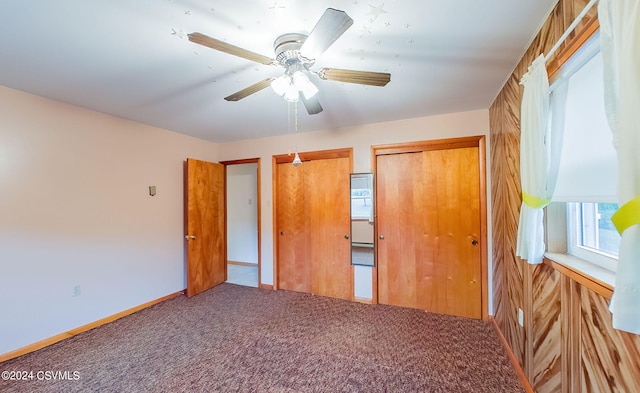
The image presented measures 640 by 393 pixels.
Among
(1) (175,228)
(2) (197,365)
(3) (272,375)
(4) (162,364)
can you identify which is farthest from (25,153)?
(3) (272,375)

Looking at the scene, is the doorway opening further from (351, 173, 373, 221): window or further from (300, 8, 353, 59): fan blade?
(300, 8, 353, 59): fan blade

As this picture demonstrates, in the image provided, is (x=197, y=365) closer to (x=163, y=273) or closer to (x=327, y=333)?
(x=327, y=333)

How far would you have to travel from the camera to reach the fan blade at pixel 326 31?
97 centimetres

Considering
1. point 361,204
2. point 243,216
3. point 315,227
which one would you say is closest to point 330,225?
point 315,227

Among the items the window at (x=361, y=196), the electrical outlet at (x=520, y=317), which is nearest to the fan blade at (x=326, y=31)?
the window at (x=361, y=196)

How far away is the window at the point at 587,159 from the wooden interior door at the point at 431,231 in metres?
1.29

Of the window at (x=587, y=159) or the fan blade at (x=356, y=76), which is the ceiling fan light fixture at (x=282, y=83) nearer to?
the fan blade at (x=356, y=76)

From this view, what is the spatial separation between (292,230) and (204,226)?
1322mm

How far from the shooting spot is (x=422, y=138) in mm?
2830

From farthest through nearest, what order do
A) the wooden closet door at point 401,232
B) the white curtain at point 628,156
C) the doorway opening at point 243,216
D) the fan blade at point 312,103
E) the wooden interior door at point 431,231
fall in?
the doorway opening at point 243,216
the wooden closet door at point 401,232
the wooden interior door at point 431,231
the fan blade at point 312,103
the white curtain at point 628,156

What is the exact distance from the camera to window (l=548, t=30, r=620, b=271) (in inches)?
41.1

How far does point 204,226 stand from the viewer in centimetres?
356

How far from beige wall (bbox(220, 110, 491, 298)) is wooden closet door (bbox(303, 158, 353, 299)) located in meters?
0.19

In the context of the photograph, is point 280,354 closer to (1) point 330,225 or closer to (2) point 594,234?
(1) point 330,225
